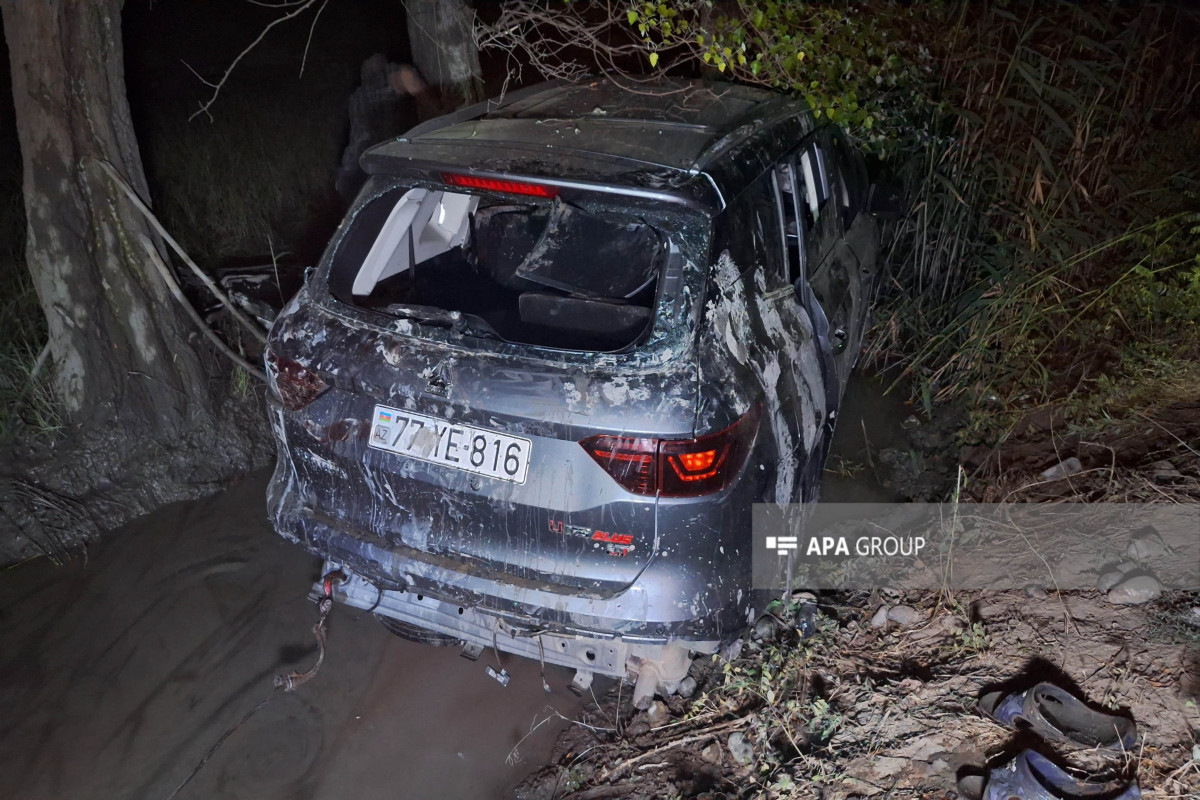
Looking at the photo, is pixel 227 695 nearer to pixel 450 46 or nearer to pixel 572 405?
pixel 572 405

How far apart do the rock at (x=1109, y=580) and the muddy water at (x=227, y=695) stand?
1.97 metres

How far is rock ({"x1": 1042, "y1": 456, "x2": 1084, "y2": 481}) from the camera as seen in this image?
12.5ft

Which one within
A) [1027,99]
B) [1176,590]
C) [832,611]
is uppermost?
[1027,99]

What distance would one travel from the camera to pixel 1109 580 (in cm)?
312

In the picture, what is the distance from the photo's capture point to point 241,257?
6.14 metres

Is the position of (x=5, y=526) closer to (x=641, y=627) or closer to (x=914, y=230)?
(x=641, y=627)

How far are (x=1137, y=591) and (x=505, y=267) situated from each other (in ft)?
9.09

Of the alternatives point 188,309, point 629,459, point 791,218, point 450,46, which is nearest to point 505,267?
point 791,218

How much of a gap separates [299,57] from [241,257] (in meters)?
6.57

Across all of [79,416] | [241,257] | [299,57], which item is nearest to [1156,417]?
[79,416]

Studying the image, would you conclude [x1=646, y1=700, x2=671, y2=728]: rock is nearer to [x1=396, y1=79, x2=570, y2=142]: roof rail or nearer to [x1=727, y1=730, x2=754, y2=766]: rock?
[x1=727, y1=730, x2=754, y2=766]: rock

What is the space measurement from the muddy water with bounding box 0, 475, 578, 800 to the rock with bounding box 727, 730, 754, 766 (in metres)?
0.63

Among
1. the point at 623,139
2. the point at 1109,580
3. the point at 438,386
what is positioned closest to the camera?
the point at 438,386

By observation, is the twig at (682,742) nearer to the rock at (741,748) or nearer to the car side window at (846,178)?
the rock at (741,748)
